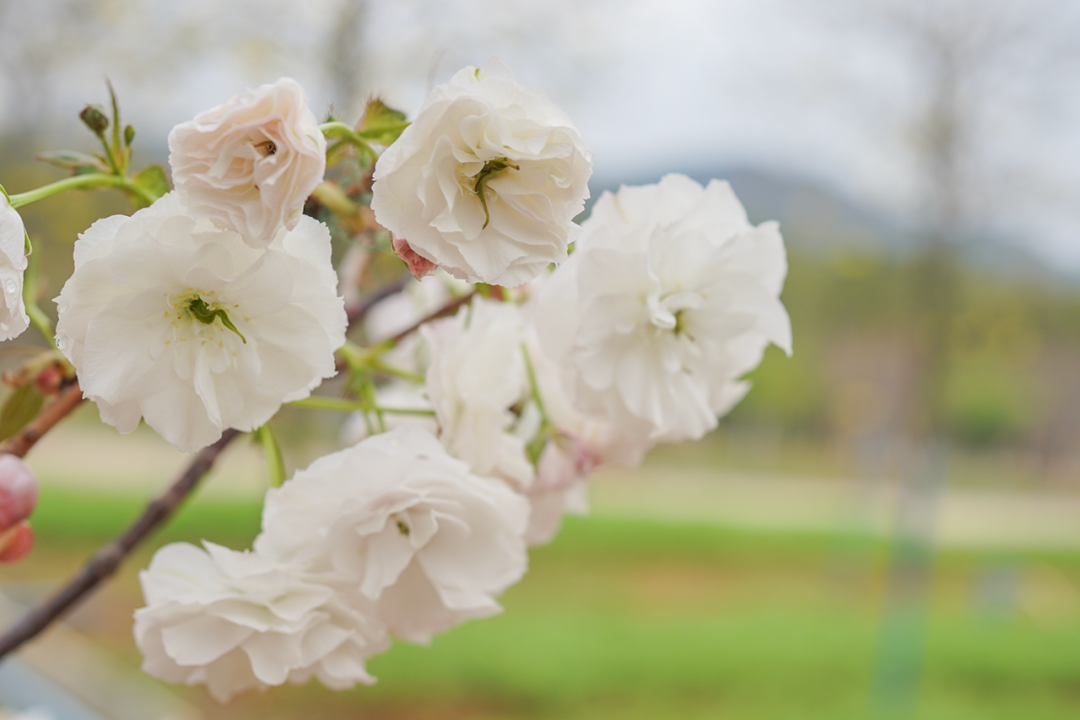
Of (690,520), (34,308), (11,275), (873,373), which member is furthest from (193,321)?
(873,373)

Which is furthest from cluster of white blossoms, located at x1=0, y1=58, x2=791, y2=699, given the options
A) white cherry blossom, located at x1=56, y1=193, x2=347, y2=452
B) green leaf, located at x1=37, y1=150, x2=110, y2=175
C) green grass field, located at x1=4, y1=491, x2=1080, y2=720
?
green grass field, located at x1=4, y1=491, x2=1080, y2=720

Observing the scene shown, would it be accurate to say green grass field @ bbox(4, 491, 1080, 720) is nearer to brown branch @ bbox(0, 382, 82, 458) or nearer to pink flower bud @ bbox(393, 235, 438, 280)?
brown branch @ bbox(0, 382, 82, 458)

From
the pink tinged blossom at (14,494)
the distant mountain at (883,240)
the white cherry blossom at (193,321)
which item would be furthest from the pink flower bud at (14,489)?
the distant mountain at (883,240)

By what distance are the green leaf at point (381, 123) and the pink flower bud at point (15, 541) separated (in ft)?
0.70

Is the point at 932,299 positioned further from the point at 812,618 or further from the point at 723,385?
the point at 723,385

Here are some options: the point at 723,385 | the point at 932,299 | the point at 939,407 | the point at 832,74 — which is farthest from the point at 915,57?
the point at 723,385

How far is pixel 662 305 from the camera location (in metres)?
0.38

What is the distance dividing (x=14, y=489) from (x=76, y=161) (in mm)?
129

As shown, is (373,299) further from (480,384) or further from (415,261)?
(415,261)

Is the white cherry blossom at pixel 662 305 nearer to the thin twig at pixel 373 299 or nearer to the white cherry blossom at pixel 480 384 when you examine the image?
the white cherry blossom at pixel 480 384

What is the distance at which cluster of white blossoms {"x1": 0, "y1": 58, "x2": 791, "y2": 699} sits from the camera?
0.86 feet

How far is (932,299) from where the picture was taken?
5.43 meters

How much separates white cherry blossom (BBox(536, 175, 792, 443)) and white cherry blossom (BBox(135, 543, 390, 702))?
0.43ft

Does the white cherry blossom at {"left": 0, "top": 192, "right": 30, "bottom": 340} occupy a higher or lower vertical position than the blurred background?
higher
